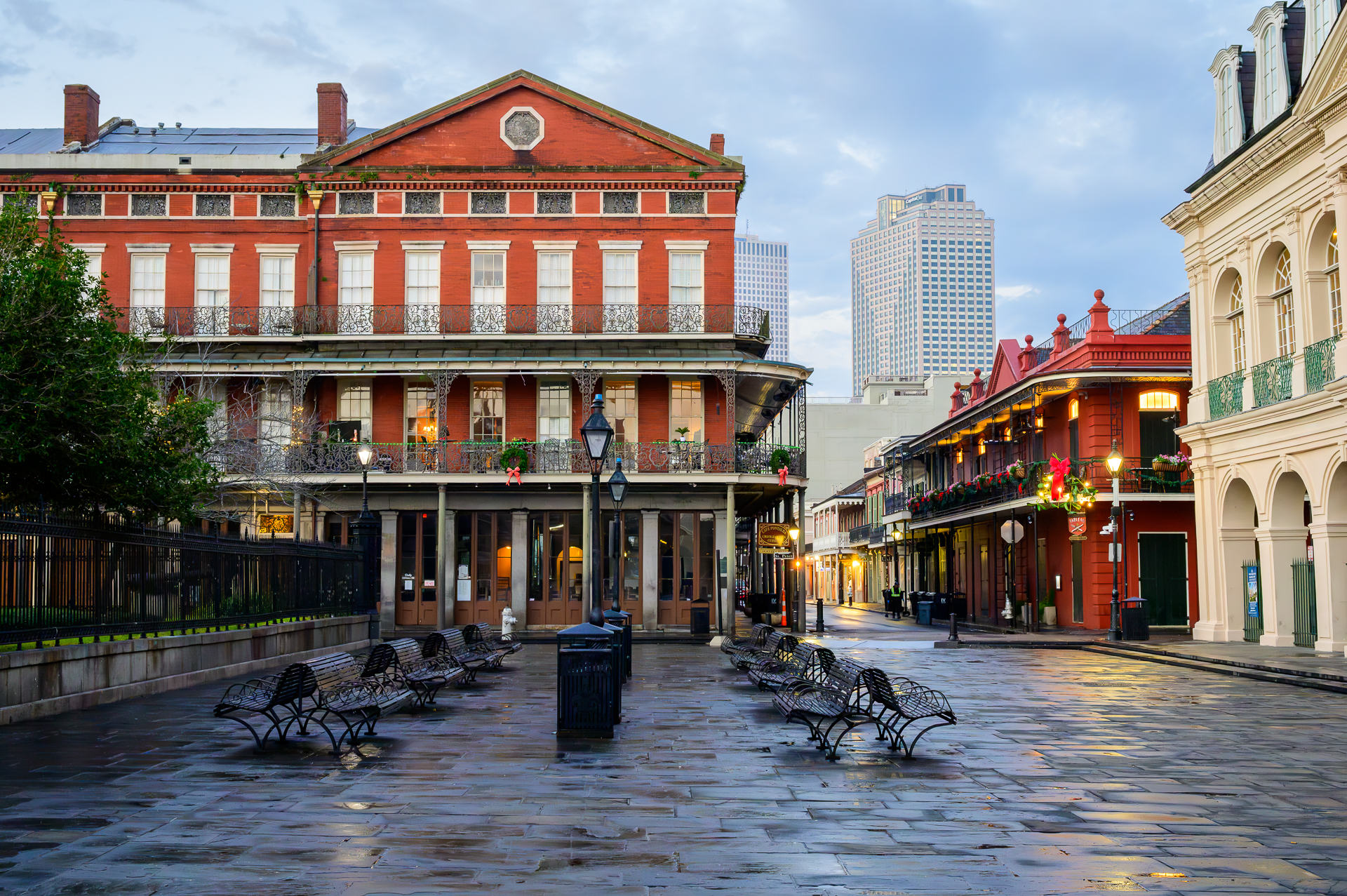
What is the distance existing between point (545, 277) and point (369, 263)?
5244 millimetres

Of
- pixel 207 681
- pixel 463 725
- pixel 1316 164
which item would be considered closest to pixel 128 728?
pixel 463 725

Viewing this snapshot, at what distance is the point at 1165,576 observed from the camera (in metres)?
34.8

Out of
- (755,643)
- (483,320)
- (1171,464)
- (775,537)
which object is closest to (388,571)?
(483,320)

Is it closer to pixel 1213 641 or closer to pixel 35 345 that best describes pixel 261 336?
pixel 35 345

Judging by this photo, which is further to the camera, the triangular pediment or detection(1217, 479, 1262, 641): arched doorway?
the triangular pediment

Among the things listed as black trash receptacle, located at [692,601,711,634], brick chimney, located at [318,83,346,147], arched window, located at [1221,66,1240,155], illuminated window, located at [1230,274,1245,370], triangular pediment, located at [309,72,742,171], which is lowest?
black trash receptacle, located at [692,601,711,634]

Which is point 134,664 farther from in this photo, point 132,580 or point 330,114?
point 330,114

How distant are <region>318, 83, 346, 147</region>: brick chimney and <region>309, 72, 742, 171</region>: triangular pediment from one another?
2667 mm

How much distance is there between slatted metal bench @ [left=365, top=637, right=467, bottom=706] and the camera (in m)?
14.5

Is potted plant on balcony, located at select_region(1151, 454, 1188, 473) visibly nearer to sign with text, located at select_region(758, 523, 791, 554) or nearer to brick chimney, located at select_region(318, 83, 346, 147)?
sign with text, located at select_region(758, 523, 791, 554)

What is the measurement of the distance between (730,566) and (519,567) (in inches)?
244

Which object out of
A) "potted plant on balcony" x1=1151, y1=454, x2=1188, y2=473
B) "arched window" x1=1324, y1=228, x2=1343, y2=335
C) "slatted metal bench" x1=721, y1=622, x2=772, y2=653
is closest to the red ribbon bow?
"potted plant on balcony" x1=1151, y1=454, x2=1188, y2=473

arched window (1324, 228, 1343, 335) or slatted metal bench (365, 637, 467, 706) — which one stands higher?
arched window (1324, 228, 1343, 335)

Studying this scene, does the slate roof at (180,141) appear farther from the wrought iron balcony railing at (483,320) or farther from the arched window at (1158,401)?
the arched window at (1158,401)
